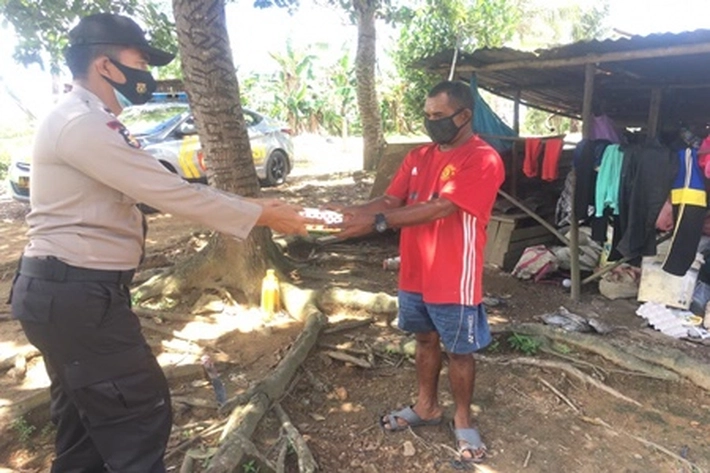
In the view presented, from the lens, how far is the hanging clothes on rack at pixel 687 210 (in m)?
4.60

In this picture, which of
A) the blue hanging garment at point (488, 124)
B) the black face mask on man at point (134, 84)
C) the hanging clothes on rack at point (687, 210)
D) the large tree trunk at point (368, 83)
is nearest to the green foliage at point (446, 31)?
the large tree trunk at point (368, 83)

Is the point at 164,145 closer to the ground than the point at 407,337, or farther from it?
farther from it

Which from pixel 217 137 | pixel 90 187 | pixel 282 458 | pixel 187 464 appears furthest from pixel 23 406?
pixel 217 137

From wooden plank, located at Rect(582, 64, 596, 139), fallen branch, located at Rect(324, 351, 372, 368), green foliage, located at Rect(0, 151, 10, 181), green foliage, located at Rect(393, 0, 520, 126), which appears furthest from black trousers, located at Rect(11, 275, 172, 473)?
green foliage, located at Rect(0, 151, 10, 181)

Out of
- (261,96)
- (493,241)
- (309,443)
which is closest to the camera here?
(309,443)

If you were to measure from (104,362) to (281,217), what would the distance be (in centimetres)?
94

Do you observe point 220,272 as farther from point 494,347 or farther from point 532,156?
point 532,156

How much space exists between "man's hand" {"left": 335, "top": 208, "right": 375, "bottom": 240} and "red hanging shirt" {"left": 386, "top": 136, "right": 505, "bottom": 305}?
23 cm

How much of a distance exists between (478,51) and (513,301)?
2596 millimetres

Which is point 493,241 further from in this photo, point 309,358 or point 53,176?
point 53,176

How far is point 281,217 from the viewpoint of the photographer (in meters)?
2.48

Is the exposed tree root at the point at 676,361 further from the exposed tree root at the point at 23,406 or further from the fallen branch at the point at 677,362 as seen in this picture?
the exposed tree root at the point at 23,406

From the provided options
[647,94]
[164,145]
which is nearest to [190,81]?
[164,145]

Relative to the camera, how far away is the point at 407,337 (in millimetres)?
4281
